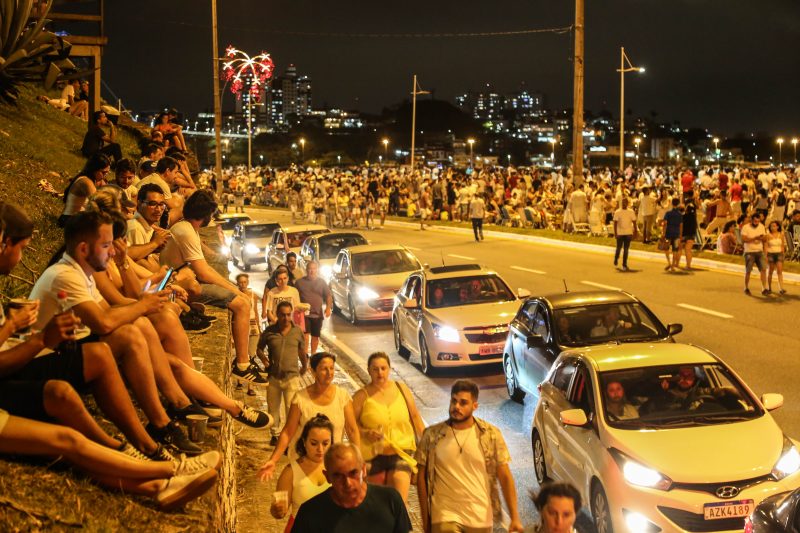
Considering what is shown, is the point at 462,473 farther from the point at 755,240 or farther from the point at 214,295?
the point at 755,240

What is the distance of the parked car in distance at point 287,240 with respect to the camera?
2778cm

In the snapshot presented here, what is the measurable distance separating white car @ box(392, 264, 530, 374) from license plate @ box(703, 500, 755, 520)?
24.1ft

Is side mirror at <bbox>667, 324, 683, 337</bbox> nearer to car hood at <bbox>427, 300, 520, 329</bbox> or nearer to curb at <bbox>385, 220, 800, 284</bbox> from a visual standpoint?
car hood at <bbox>427, 300, 520, 329</bbox>

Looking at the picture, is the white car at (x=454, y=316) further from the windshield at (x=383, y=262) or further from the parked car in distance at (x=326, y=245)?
the parked car in distance at (x=326, y=245)

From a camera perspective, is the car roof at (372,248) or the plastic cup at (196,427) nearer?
the plastic cup at (196,427)

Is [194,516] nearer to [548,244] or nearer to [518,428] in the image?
[518,428]

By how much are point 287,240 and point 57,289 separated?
22.3 m

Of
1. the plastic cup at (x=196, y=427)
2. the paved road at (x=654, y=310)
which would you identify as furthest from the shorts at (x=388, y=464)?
the paved road at (x=654, y=310)

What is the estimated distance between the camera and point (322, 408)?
7.32 m

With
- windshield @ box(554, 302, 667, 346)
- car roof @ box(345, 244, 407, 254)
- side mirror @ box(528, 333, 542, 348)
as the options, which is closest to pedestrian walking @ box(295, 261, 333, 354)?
side mirror @ box(528, 333, 542, 348)

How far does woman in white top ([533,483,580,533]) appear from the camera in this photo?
17.5 feet

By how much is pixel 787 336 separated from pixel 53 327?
13.6 m

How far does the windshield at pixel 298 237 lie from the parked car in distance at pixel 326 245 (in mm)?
2246

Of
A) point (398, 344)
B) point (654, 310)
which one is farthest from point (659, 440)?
point (654, 310)
